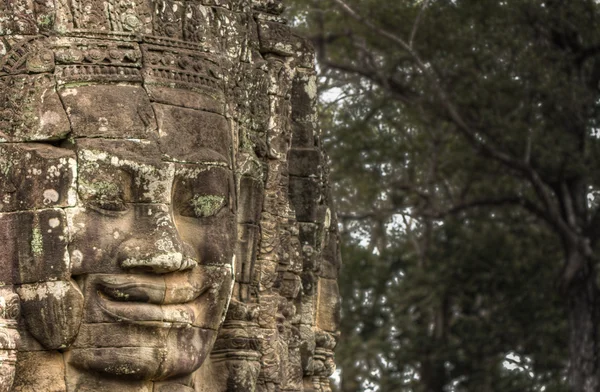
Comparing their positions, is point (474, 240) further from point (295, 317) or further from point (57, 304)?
point (57, 304)

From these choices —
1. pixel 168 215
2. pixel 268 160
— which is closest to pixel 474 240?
pixel 268 160

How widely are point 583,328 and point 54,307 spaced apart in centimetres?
1482

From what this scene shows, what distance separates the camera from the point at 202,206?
927cm

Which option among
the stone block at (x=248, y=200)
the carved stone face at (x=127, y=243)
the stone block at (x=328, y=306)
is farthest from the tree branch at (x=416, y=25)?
the carved stone face at (x=127, y=243)

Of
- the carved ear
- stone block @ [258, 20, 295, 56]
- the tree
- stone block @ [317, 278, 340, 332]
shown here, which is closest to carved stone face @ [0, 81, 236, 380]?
the carved ear

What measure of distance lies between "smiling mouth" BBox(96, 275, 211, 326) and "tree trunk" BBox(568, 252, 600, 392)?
46.3 feet

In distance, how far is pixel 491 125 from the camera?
77.3 feet

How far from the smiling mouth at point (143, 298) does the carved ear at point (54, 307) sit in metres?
0.15

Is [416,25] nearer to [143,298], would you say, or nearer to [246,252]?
[246,252]

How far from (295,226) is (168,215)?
2.69 meters

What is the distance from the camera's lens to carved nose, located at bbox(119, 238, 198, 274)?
8789mm

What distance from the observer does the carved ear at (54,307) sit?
873 cm

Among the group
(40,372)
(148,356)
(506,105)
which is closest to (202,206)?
(148,356)

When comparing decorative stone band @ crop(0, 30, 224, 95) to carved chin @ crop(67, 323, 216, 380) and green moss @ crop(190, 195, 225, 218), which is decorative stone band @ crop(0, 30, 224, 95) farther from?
carved chin @ crop(67, 323, 216, 380)
